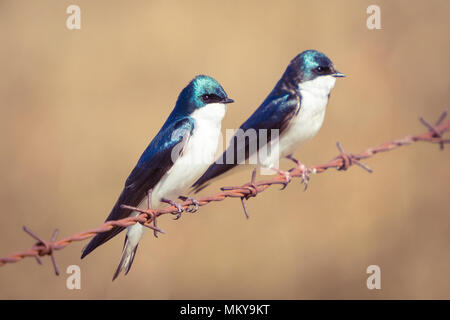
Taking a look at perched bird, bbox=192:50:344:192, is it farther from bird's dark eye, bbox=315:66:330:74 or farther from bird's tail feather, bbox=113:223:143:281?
bird's tail feather, bbox=113:223:143:281

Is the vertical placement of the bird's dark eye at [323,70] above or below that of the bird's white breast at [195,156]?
above

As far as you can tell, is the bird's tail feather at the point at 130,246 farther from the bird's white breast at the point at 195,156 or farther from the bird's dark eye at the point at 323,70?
the bird's dark eye at the point at 323,70

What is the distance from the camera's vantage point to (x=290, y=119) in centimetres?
297

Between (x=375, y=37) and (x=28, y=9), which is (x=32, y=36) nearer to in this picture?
(x=28, y=9)

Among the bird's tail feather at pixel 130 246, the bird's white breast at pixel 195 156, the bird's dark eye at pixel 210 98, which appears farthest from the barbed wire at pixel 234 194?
the bird's tail feather at pixel 130 246

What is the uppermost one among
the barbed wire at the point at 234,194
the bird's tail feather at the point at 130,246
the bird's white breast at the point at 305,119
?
the bird's white breast at the point at 305,119

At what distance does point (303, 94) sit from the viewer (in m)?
3.00

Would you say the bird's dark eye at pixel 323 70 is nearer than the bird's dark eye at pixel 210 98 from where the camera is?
No

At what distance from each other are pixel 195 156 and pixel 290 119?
24.0 inches

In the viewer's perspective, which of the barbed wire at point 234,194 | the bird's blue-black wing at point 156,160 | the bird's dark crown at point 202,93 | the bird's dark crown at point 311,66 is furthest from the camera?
the bird's dark crown at point 311,66

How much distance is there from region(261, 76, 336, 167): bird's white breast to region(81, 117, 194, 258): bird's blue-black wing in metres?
0.54

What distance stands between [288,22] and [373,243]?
96.2 inches

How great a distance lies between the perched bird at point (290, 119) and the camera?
9.62ft

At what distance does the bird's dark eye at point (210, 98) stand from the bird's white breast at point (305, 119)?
24.4 inches
